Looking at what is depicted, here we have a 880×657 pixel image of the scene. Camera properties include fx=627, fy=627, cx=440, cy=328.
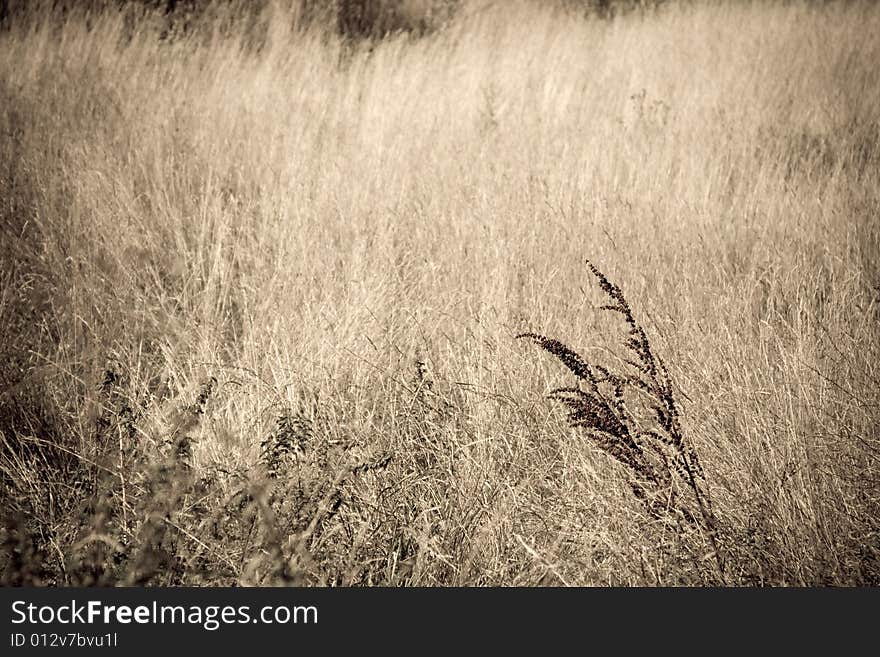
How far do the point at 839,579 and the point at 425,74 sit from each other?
4694mm

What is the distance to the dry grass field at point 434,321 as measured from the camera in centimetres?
158

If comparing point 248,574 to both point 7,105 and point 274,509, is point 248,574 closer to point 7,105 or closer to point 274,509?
point 274,509

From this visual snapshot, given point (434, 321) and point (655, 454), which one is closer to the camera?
point (655, 454)

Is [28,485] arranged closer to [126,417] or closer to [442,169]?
[126,417]

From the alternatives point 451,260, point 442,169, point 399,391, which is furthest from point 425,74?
point 399,391

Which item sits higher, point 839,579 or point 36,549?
point 839,579

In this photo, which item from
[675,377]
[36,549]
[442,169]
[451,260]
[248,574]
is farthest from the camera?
[442,169]

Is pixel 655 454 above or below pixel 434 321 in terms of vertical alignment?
above

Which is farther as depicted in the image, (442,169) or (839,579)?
(442,169)

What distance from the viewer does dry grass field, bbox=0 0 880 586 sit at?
5.20 feet

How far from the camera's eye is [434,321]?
246 cm

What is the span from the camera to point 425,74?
5160 mm

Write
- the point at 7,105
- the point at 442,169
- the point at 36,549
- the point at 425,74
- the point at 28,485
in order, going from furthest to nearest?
the point at 425,74, the point at 7,105, the point at 442,169, the point at 28,485, the point at 36,549

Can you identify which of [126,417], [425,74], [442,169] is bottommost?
[126,417]
